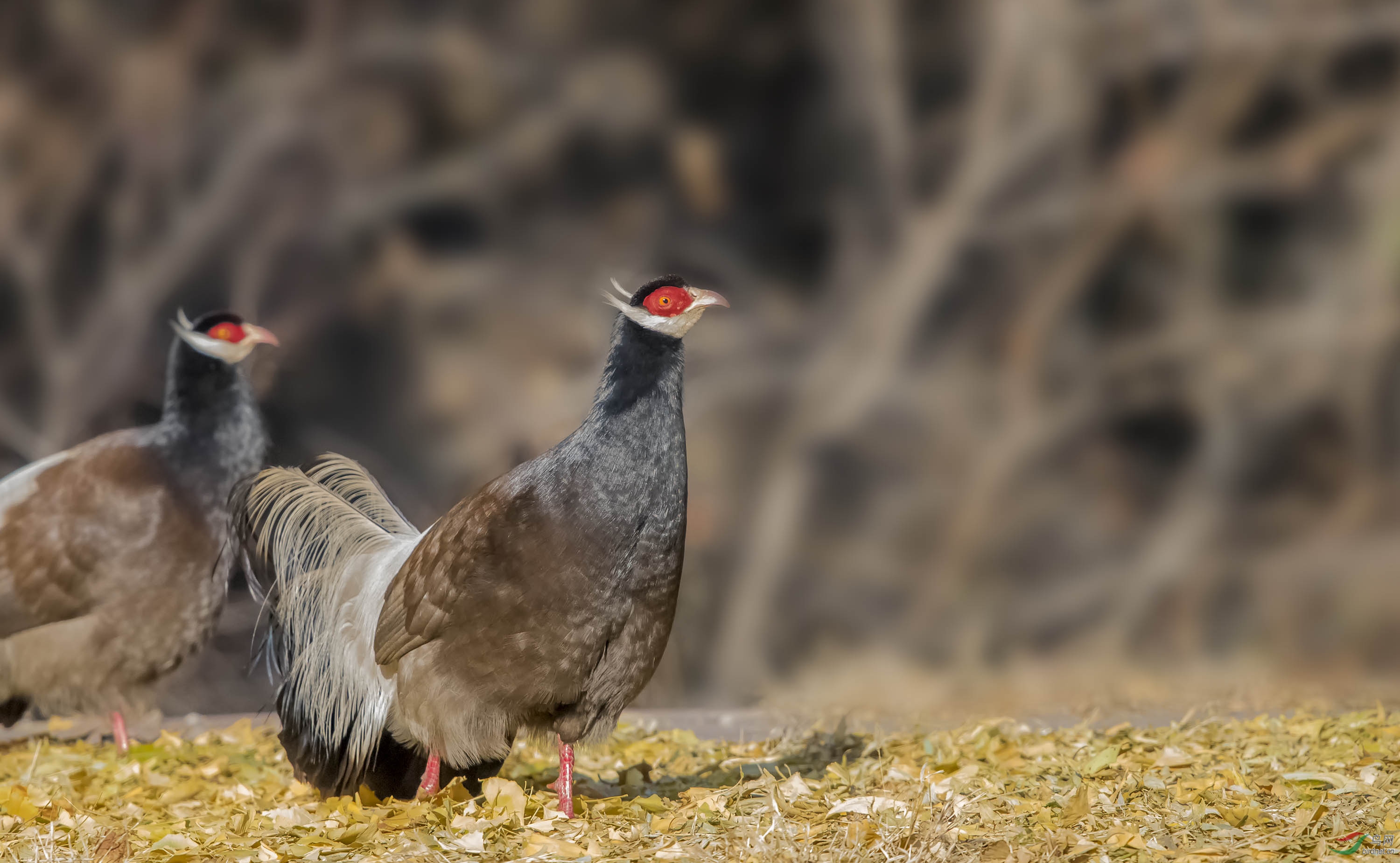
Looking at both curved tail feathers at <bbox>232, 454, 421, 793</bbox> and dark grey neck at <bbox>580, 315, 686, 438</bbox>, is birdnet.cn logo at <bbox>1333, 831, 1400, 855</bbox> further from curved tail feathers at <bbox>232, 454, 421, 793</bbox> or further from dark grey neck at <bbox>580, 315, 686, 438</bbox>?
curved tail feathers at <bbox>232, 454, 421, 793</bbox>

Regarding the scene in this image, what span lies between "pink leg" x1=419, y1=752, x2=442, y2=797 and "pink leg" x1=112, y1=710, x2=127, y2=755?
168 centimetres

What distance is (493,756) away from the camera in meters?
3.46

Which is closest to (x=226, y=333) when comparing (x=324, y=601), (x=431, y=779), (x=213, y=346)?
(x=213, y=346)

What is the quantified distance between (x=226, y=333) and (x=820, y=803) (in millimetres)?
2620

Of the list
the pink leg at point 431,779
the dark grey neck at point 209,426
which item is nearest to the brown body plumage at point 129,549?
the dark grey neck at point 209,426

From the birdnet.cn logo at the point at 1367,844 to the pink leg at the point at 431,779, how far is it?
6.82ft

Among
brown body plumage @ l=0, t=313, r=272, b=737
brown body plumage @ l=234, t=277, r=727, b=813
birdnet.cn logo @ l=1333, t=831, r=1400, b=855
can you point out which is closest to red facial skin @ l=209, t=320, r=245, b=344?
brown body plumage @ l=0, t=313, r=272, b=737

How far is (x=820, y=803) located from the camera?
3.20m

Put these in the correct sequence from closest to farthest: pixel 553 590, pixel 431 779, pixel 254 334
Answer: pixel 553 590, pixel 431 779, pixel 254 334

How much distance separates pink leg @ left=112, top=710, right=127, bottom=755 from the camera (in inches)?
173

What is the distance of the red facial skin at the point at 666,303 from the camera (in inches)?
121

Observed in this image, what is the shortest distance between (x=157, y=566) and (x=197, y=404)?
0.56 m

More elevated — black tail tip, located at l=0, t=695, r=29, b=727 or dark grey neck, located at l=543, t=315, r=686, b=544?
dark grey neck, located at l=543, t=315, r=686, b=544

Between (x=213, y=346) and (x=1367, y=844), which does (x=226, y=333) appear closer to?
(x=213, y=346)
